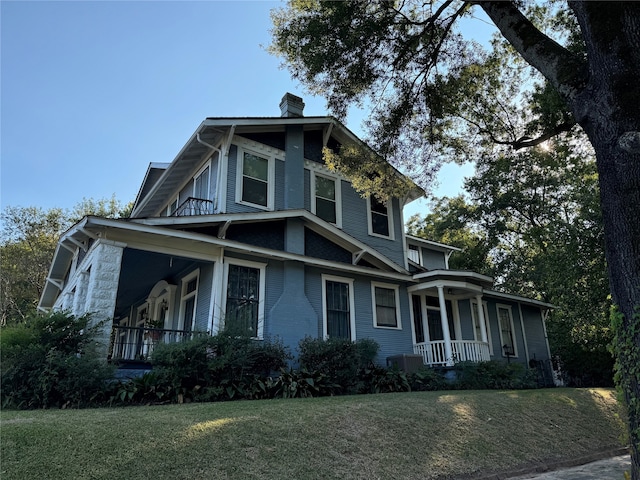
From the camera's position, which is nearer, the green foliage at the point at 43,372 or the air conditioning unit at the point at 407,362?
the green foliage at the point at 43,372

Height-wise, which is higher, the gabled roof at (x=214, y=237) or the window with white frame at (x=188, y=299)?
the gabled roof at (x=214, y=237)

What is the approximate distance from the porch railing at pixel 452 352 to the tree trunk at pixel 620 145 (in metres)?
9.15

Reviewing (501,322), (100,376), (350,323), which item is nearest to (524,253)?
(501,322)

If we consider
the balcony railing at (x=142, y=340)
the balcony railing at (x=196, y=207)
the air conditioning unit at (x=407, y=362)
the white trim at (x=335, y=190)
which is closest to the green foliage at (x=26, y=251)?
the balcony railing at (x=142, y=340)

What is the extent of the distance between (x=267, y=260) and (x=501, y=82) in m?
8.19

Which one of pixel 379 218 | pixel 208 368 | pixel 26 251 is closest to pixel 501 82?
pixel 379 218

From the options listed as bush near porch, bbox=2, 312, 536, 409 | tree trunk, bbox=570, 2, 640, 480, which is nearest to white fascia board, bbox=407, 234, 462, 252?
bush near porch, bbox=2, 312, 536, 409

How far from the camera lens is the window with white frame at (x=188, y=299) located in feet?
39.7

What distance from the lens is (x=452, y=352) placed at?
13.5m

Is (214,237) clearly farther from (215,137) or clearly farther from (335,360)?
(335,360)

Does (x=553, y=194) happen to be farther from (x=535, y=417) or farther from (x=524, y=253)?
(x=535, y=417)

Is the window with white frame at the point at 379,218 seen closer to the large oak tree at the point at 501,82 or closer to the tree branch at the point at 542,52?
the large oak tree at the point at 501,82

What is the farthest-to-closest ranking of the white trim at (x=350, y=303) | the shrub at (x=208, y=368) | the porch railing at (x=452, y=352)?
the porch railing at (x=452, y=352) → the white trim at (x=350, y=303) → the shrub at (x=208, y=368)

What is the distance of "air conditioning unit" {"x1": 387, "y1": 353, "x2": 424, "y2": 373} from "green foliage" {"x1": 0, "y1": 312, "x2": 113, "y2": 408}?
7.55 meters
